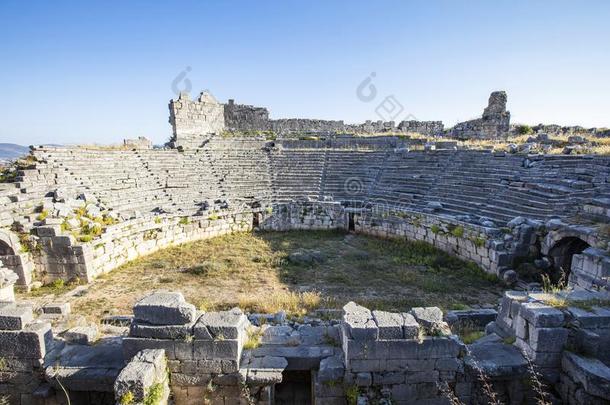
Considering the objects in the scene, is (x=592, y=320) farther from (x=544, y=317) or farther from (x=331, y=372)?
(x=331, y=372)

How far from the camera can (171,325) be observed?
173 inches

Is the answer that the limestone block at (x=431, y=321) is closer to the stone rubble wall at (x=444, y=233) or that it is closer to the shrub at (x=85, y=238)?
the stone rubble wall at (x=444, y=233)

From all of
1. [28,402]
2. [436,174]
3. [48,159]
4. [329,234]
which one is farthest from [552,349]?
[48,159]

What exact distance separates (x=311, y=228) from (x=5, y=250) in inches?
394

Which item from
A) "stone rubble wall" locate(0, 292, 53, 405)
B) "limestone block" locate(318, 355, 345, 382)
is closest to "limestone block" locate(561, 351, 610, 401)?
"limestone block" locate(318, 355, 345, 382)

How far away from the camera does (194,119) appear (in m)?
21.0

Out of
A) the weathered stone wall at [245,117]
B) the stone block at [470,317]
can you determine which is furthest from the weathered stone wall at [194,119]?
the stone block at [470,317]

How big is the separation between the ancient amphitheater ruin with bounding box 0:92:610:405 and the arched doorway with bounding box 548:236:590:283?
0.14 ft

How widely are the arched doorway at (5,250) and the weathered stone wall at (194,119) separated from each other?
10583mm

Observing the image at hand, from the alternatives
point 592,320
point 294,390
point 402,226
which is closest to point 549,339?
point 592,320

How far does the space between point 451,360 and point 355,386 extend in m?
1.32

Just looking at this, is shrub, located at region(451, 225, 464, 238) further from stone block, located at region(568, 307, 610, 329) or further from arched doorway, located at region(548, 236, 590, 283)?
stone block, located at region(568, 307, 610, 329)

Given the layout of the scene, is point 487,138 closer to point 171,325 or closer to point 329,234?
point 329,234

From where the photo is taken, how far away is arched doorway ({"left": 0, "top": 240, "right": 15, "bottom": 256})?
839 centimetres
